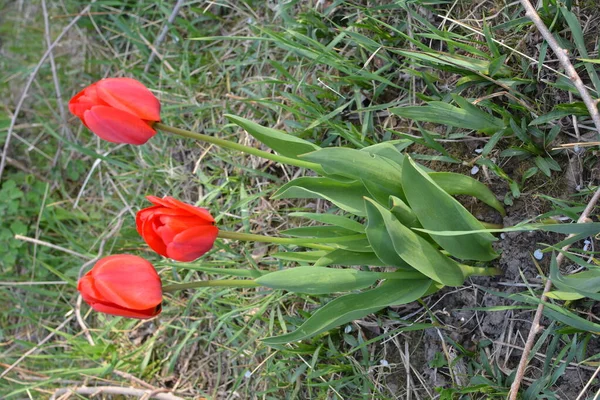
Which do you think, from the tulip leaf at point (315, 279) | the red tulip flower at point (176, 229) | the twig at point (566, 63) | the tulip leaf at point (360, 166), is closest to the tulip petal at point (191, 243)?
the red tulip flower at point (176, 229)

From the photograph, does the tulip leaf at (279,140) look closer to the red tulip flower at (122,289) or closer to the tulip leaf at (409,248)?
the tulip leaf at (409,248)

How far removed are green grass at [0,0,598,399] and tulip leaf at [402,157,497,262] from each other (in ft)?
0.80

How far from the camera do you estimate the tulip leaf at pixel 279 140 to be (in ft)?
4.93

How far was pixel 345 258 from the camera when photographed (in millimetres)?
1567

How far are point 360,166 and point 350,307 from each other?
Result: 0.32 metres

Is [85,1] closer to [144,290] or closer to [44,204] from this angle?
[44,204]

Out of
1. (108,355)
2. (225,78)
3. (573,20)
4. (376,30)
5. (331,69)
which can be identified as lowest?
(108,355)

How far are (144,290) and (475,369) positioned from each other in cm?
91

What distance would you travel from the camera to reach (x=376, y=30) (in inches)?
74.3

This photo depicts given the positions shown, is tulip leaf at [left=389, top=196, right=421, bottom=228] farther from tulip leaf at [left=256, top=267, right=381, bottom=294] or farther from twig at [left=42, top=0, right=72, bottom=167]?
twig at [left=42, top=0, right=72, bottom=167]

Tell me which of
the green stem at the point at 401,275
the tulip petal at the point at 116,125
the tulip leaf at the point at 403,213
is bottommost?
the green stem at the point at 401,275

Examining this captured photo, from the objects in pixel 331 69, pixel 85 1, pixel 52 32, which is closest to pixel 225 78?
pixel 331 69

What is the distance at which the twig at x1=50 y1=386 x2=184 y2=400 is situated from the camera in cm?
226

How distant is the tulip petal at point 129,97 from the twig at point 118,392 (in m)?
1.17
